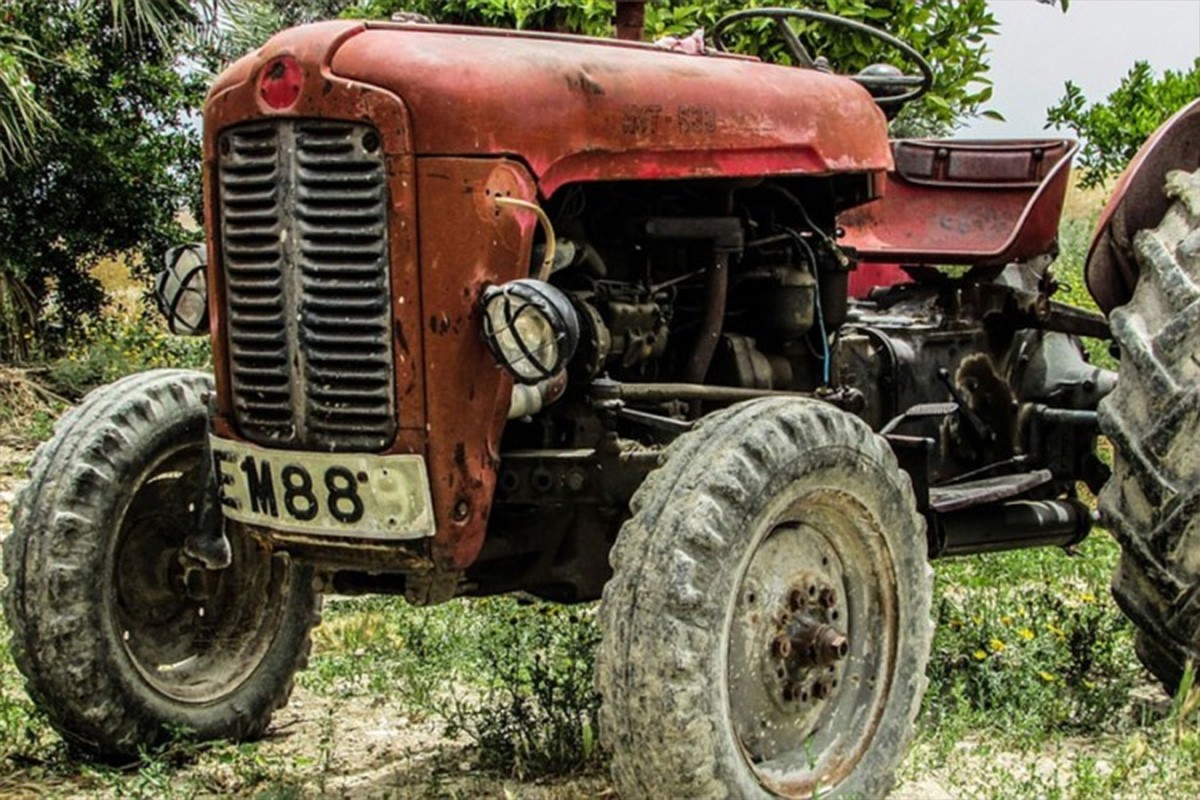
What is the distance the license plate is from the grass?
0.85m

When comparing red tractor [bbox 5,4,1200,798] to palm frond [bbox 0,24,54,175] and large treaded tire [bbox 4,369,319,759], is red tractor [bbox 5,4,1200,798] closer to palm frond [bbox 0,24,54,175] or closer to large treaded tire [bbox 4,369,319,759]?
large treaded tire [bbox 4,369,319,759]

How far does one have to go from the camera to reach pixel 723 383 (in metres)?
5.90

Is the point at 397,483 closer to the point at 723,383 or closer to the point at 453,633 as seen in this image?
the point at 723,383

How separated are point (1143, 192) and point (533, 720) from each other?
2559 mm

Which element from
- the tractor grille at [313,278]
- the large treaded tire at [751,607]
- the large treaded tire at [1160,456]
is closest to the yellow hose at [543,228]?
the tractor grille at [313,278]

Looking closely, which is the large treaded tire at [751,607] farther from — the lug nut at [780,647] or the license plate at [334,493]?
the license plate at [334,493]

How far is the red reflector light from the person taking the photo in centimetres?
483

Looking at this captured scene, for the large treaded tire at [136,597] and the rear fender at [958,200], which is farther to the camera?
the rear fender at [958,200]

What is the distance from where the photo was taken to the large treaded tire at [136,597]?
5664 millimetres

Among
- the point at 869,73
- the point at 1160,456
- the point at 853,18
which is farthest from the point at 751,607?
the point at 853,18

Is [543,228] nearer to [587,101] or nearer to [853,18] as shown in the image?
[587,101]

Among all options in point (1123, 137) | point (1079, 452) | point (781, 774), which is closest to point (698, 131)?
point (781, 774)

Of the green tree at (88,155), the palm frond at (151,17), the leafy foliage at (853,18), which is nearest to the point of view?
the leafy foliage at (853,18)

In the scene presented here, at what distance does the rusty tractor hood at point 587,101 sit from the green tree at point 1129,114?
7344 millimetres
